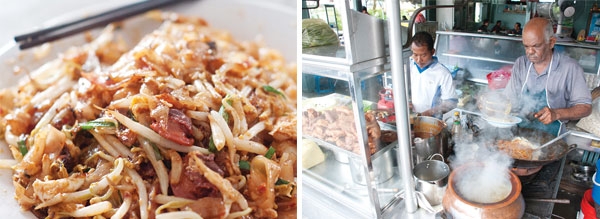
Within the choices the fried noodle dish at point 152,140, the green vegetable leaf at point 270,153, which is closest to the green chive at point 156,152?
the fried noodle dish at point 152,140

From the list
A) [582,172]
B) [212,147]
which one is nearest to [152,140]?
[212,147]

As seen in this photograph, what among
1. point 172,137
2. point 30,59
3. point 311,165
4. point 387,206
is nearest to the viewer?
point 172,137

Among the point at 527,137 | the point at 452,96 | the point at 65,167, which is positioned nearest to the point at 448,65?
the point at 452,96

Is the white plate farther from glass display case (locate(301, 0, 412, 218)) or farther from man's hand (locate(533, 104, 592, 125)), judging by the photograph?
glass display case (locate(301, 0, 412, 218))

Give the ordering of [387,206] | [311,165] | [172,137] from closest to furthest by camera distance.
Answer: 1. [172,137]
2. [387,206]
3. [311,165]

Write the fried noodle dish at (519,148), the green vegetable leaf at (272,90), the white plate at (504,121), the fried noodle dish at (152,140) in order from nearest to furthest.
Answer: the fried noodle dish at (152,140) < the green vegetable leaf at (272,90) < the fried noodle dish at (519,148) < the white plate at (504,121)

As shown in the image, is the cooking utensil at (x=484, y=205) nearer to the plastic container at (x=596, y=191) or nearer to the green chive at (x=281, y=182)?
the plastic container at (x=596, y=191)

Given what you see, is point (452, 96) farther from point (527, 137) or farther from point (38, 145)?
point (38, 145)
